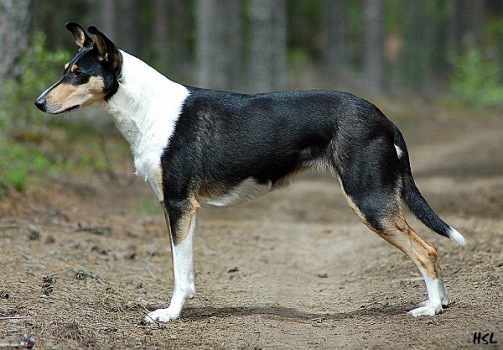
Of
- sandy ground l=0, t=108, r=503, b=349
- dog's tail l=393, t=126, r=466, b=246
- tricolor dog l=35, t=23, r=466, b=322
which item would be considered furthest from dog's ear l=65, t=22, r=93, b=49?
dog's tail l=393, t=126, r=466, b=246

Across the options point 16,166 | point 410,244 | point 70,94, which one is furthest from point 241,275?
A: point 16,166

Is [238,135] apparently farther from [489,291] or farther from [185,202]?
[489,291]

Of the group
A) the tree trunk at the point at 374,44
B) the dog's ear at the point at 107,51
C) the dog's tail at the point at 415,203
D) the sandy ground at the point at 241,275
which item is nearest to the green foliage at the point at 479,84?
the tree trunk at the point at 374,44

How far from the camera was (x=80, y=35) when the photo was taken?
21.6 ft

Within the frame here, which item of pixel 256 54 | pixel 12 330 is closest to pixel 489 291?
pixel 12 330

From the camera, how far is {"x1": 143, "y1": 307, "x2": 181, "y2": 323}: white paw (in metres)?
6.01

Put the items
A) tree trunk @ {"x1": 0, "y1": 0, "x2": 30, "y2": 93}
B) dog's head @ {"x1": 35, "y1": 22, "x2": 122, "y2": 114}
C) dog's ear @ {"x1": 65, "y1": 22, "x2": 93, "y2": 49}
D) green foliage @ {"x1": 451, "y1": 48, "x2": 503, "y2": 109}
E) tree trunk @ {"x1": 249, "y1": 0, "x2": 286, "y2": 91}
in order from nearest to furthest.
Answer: dog's head @ {"x1": 35, "y1": 22, "x2": 122, "y2": 114} → dog's ear @ {"x1": 65, "y1": 22, "x2": 93, "y2": 49} → tree trunk @ {"x1": 0, "y1": 0, "x2": 30, "y2": 93} → tree trunk @ {"x1": 249, "y1": 0, "x2": 286, "y2": 91} → green foliage @ {"x1": 451, "y1": 48, "x2": 503, "y2": 109}

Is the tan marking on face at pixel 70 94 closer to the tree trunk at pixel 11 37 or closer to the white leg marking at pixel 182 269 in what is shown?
the white leg marking at pixel 182 269

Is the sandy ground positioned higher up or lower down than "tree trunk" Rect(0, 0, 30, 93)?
lower down

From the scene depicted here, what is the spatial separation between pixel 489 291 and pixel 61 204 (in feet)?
19.7

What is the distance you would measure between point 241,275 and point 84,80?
268 cm

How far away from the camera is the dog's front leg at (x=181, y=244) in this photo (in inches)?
242

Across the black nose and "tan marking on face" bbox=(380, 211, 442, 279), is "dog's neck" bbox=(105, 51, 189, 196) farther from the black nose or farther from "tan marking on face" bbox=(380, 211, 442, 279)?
"tan marking on face" bbox=(380, 211, 442, 279)

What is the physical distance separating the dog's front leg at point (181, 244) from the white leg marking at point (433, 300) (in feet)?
5.91
